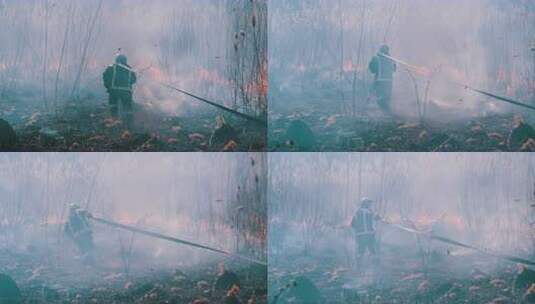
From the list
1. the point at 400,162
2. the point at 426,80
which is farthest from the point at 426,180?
the point at 426,80

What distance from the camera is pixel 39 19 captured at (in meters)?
2.92

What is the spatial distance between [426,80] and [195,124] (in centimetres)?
102

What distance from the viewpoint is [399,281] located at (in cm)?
296

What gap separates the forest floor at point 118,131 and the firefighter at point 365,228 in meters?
0.51

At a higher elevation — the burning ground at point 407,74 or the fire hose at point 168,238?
the burning ground at point 407,74

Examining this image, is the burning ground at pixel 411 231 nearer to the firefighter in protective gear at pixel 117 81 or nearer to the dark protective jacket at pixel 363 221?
the dark protective jacket at pixel 363 221

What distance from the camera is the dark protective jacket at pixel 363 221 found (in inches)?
117

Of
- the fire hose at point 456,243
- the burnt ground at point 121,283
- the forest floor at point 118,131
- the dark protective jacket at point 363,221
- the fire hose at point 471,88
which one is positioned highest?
the fire hose at point 471,88

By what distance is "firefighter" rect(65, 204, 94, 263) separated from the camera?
Answer: 292cm

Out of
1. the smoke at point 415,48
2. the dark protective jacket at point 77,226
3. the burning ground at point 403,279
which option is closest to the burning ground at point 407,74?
the smoke at point 415,48

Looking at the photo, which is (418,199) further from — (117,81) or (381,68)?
(117,81)

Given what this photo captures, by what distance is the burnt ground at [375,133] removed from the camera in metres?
2.97

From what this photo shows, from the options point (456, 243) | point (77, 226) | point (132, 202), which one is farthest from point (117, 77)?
point (456, 243)

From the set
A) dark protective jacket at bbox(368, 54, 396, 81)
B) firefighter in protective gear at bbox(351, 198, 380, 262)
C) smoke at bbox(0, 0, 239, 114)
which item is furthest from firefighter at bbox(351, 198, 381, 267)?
smoke at bbox(0, 0, 239, 114)
